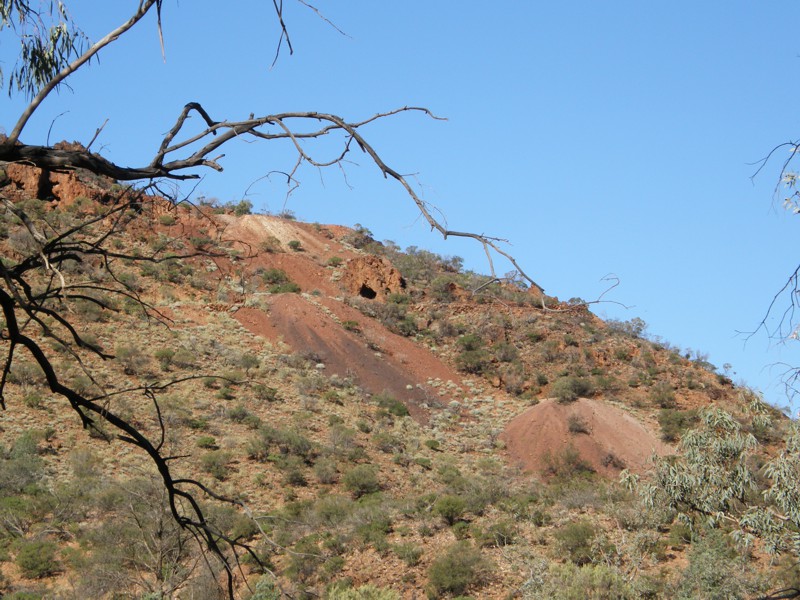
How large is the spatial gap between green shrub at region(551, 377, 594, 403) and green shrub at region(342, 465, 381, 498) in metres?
10.4

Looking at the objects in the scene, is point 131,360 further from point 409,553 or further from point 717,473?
point 717,473

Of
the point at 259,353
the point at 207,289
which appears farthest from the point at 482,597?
the point at 207,289

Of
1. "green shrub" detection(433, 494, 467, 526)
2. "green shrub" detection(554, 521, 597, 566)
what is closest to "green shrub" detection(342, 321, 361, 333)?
"green shrub" detection(433, 494, 467, 526)

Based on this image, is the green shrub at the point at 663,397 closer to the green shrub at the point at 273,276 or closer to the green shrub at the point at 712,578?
the green shrub at the point at 273,276

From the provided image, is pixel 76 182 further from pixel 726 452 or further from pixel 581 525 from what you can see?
pixel 726 452

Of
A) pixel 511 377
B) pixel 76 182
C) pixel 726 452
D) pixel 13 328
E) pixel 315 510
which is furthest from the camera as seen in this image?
pixel 76 182

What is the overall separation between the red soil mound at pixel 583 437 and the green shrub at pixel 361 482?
266 inches

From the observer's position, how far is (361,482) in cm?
2356

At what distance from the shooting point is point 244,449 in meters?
25.6

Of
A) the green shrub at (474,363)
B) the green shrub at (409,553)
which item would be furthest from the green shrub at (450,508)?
the green shrub at (474,363)

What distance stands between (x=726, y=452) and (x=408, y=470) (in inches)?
620

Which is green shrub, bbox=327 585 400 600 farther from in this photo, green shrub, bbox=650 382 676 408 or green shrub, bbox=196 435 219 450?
green shrub, bbox=650 382 676 408

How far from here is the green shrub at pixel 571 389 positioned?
105 feet

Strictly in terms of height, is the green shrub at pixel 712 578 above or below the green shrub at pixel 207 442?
below
